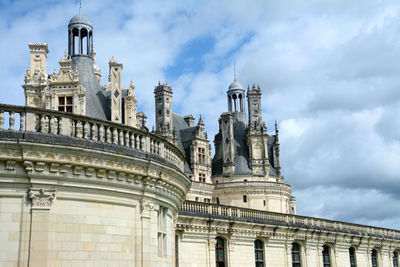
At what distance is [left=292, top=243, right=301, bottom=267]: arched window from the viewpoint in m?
32.2

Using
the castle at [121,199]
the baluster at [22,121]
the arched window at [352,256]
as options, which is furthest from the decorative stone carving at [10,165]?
the arched window at [352,256]

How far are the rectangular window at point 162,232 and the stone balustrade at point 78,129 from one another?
1432 millimetres

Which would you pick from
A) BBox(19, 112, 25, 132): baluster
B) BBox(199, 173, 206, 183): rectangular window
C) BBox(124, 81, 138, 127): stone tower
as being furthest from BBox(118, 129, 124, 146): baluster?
BBox(199, 173, 206, 183): rectangular window

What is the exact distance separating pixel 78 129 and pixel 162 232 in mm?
3977

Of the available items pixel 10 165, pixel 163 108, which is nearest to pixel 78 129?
pixel 10 165

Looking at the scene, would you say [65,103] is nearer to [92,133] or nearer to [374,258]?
[374,258]

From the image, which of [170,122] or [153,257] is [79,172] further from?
[170,122]

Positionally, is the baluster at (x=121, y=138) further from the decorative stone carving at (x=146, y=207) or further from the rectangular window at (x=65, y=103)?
the rectangular window at (x=65, y=103)

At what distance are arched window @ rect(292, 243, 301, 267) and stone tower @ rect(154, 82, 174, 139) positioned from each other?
30.9 m

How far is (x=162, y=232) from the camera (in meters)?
14.4

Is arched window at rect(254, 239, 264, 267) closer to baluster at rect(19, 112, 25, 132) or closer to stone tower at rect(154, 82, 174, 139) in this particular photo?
baluster at rect(19, 112, 25, 132)

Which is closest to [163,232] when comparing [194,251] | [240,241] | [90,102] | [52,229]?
[52,229]

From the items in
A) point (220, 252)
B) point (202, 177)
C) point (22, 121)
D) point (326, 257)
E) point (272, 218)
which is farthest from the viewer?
point (202, 177)

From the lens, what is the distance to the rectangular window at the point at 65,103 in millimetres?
43000
